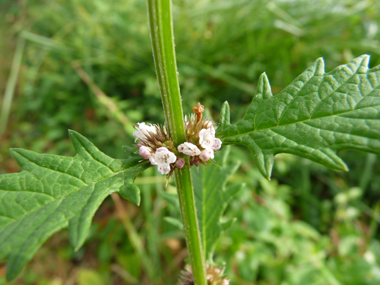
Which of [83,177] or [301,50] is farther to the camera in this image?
[301,50]

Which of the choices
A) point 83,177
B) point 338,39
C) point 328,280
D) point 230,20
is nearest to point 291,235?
point 328,280

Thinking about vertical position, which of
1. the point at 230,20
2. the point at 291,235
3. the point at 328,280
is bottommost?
the point at 328,280

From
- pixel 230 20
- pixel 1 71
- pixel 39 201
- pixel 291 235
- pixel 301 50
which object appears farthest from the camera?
pixel 1 71

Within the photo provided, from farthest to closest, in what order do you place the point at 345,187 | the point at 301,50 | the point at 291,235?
the point at 301,50 < the point at 345,187 < the point at 291,235

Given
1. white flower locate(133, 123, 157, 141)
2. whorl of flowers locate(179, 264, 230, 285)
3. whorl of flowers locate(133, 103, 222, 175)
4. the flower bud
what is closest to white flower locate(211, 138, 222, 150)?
whorl of flowers locate(133, 103, 222, 175)

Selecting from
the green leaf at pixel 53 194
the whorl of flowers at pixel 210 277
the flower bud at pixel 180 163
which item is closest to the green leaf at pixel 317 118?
the flower bud at pixel 180 163

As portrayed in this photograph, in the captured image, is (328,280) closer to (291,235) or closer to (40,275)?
(291,235)

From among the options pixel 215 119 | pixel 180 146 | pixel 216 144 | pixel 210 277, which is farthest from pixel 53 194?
pixel 215 119
